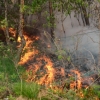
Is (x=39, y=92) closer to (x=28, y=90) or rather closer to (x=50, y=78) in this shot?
(x=28, y=90)

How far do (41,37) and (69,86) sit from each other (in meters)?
7.05

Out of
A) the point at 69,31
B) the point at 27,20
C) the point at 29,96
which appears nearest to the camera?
the point at 29,96

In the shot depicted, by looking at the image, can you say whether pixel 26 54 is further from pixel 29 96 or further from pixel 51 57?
pixel 29 96

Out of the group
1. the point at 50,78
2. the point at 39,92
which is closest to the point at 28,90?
the point at 39,92

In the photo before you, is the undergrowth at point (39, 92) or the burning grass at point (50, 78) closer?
the undergrowth at point (39, 92)

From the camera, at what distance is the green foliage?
7055mm

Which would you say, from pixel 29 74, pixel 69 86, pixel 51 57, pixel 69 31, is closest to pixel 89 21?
pixel 69 31

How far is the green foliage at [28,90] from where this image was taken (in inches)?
278

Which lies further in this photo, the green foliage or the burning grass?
the burning grass

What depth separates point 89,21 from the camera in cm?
1656

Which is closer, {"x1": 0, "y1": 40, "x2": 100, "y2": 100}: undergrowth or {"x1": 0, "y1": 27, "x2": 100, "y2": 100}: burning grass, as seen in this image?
{"x1": 0, "y1": 40, "x2": 100, "y2": 100}: undergrowth

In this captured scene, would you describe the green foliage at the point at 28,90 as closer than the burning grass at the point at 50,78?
Yes

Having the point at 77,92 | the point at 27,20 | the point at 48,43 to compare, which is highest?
the point at 27,20

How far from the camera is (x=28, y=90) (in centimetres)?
711
